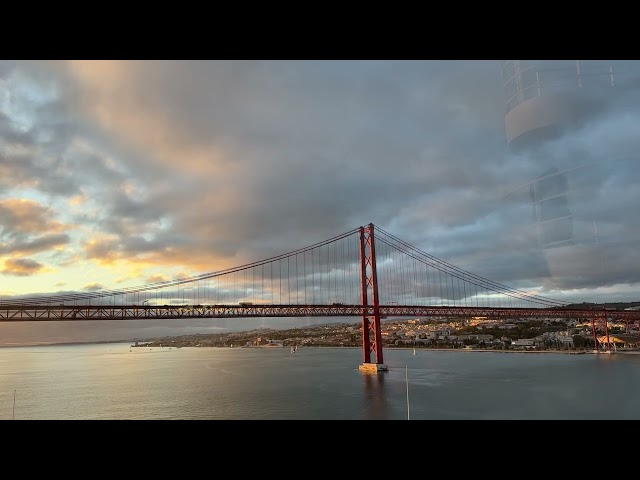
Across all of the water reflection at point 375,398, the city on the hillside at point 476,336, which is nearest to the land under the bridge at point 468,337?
the city on the hillside at point 476,336

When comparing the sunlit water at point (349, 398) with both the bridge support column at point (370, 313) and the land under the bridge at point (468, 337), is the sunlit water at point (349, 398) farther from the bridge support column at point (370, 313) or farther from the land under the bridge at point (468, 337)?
the land under the bridge at point (468, 337)

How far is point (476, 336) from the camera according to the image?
58.1 meters

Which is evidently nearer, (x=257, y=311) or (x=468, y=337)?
(x=257, y=311)

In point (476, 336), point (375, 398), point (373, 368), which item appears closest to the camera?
point (375, 398)

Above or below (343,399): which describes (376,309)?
above

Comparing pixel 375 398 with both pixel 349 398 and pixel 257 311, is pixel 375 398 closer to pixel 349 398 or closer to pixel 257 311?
pixel 349 398

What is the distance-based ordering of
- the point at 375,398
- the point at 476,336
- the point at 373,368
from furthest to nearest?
the point at 476,336
the point at 373,368
the point at 375,398

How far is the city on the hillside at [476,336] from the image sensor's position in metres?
40.9

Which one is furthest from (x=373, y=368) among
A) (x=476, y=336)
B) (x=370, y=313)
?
(x=476, y=336)
